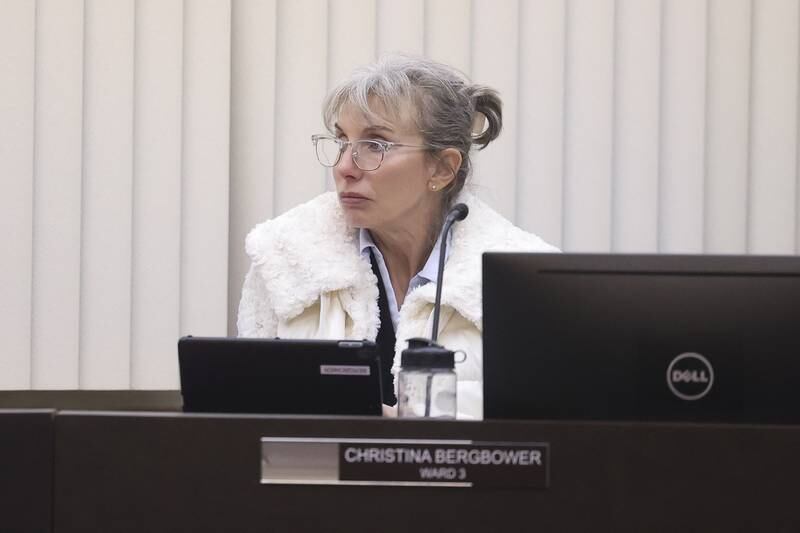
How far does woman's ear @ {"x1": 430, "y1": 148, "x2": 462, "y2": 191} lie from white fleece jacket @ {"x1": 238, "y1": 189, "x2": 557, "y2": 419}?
0.28ft

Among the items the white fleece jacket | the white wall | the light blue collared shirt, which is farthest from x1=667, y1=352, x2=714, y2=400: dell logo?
the white wall

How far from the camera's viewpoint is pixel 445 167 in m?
2.30

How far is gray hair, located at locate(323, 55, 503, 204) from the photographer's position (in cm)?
219

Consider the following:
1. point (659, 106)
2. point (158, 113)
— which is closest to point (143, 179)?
point (158, 113)

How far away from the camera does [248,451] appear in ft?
3.44

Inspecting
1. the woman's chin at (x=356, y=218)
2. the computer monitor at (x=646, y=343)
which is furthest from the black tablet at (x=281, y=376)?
the woman's chin at (x=356, y=218)

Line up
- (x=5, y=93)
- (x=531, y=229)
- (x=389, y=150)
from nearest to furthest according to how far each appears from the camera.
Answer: (x=389, y=150) < (x=5, y=93) < (x=531, y=229)

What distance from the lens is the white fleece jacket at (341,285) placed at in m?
2.08

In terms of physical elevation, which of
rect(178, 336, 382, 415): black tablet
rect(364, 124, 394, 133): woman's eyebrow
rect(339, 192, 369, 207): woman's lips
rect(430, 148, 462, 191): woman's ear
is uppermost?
rect(364, 124, 394, 133): woman's eyebrow

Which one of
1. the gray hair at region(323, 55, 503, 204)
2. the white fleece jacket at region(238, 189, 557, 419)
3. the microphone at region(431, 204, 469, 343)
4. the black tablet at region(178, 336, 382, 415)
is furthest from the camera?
the gray hair at region(323, 55, 503, 204)

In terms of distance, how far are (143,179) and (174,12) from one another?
0.40 metres

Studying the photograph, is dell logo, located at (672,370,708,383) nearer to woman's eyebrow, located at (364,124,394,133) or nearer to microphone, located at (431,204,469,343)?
microphone, located at (431,204,469,343)

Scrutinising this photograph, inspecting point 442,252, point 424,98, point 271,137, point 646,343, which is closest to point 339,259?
point 424,98

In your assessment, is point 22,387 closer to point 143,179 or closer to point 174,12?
point 143,179
